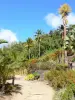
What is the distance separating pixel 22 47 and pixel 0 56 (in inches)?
1360

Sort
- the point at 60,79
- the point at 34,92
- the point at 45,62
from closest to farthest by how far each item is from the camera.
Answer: the point at 34,92, the point at 60,79, the point at 45,62

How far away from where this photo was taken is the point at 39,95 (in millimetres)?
24906

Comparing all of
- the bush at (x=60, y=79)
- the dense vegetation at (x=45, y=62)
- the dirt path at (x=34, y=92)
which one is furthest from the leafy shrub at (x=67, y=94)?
the bush at (x=60, y=79)

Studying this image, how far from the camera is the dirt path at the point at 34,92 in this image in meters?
24.3

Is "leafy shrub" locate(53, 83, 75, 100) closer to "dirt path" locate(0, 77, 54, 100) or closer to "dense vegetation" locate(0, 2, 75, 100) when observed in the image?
"dense vegetation" locate(0, 2, 75, 100)

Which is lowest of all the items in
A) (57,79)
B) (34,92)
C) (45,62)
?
(34,92)

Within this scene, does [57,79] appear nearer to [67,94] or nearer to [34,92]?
[34,92]

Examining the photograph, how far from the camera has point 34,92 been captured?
25766 millimetres

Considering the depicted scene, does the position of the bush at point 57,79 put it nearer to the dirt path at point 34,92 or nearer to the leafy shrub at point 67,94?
the dirt path at point 34,92

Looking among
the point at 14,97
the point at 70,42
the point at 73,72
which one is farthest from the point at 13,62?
the point at 70,42

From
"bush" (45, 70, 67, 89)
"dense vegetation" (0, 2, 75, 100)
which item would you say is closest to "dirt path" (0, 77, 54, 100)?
"bush" (45, 70, 67, 89)

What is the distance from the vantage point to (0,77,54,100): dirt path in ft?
79.7

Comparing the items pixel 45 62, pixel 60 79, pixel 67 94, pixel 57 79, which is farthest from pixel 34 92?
pixel 45 62

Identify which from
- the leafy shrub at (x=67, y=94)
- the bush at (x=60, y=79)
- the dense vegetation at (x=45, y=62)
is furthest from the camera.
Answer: the bush at (x=60, y=79)
